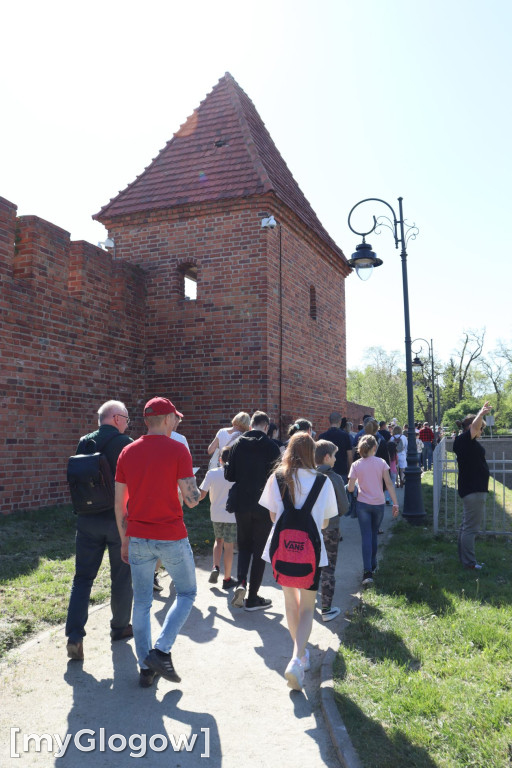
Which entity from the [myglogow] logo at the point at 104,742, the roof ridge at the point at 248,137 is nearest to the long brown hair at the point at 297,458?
the [myglogow] logo at the point at 104,742

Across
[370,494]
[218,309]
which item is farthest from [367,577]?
[218,309]

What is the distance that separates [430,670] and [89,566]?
8.41ft

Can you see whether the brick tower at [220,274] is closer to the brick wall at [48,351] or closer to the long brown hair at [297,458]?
the brick wall at [48,351]

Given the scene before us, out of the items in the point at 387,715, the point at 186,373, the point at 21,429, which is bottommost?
the point at 387,715

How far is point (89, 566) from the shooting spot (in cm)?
444

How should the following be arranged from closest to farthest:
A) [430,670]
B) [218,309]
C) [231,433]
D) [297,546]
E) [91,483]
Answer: [297,546] < [430,670] < [91,483] < [231,433] < [218,309]

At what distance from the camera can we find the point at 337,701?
3.62m

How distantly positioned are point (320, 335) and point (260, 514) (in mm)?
9675

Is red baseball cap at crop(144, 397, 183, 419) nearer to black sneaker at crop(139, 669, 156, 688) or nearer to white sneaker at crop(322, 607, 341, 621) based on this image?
black sneaker at crop(139, 669, 156, 688)

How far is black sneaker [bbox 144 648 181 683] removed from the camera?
12.4 ft

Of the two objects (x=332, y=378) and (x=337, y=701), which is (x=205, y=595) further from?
(x=332, y=378)

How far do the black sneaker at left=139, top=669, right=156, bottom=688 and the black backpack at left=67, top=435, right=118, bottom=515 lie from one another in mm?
1152

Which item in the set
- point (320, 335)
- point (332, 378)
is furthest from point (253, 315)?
point (332, 378)

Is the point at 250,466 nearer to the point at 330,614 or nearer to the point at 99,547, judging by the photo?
the point at 330,614
